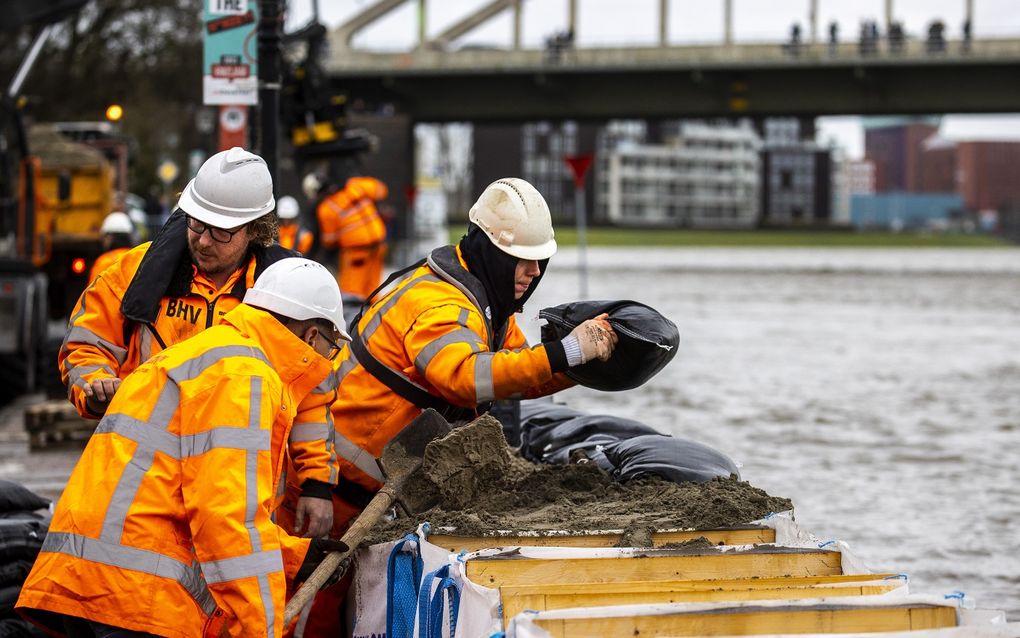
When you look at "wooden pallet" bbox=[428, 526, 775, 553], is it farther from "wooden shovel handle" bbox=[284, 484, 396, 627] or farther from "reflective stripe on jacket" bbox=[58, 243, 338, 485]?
"reflective stripe on jacket" bbox=[58, 243, 338, 485]

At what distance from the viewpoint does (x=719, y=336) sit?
2289cm

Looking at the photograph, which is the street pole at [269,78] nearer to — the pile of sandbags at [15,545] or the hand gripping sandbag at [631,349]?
the pile of sandbags at [15,545]

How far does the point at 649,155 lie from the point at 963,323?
402 ft

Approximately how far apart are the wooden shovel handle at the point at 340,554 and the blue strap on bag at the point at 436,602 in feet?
0.94

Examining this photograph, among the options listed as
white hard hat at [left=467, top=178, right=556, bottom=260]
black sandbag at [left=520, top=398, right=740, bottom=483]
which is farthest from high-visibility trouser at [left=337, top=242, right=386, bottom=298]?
white hard hat at [left=467, top=178, right=556, bottom=260]

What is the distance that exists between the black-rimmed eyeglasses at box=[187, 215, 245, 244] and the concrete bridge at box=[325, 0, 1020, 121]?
43.7 metres

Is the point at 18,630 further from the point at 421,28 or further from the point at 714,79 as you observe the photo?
the point at 421,28

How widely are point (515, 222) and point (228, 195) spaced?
0.97 metres

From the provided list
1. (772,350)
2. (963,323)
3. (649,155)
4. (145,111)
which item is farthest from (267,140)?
(649,155)

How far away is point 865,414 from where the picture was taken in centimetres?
1433

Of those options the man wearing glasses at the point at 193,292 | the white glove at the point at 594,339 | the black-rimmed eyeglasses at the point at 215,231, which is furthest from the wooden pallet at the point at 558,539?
the black-rimmed eyeglasses at the point at 215,231

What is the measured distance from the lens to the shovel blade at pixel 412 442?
523cm

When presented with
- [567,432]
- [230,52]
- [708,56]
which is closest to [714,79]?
[708,56]

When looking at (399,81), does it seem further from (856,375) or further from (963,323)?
(856,375)
